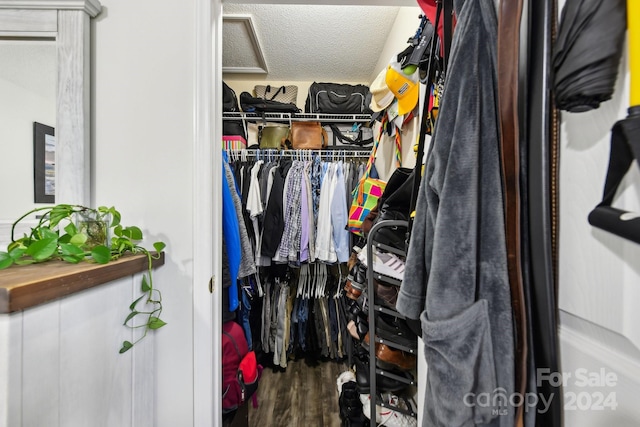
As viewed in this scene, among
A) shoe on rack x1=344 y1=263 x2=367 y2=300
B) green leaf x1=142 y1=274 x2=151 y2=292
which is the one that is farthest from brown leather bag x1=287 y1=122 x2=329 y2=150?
green leaf x1=142 y1=274 x2=151 y2=292

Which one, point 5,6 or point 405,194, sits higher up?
point 5,6

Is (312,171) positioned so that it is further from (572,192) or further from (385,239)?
(572,192)

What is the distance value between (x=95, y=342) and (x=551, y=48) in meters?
1.00

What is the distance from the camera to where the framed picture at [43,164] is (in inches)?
31.3

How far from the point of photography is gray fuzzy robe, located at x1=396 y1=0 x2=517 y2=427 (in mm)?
374

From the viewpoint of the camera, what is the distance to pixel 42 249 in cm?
54

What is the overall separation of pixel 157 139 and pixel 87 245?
1.22 ft

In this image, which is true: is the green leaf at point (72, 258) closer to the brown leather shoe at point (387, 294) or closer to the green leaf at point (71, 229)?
the green leaf at point (71, 229)

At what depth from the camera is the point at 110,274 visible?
61 cm

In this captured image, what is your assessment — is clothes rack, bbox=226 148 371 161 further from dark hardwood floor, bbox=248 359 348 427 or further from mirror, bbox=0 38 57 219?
dark hardwood floor, bbox=248 359 348 427

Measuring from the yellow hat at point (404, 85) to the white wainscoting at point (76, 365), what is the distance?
3.94ft

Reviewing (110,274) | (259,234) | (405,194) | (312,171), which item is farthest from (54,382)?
(312,171)

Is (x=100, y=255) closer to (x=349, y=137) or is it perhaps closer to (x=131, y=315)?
(x=131, y=315)

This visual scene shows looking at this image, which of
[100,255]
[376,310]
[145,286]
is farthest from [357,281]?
[100,255]
